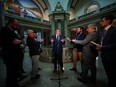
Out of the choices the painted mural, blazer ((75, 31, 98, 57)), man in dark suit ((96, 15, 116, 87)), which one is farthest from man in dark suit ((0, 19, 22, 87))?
the painted mural

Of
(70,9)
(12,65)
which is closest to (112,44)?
(12,65)

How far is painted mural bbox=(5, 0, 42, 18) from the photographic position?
49.9 feet

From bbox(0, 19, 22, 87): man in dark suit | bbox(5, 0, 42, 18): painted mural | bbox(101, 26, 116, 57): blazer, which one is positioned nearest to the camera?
bbox(101, 26, 116, 57): blazer

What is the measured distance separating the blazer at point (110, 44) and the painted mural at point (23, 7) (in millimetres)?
15331

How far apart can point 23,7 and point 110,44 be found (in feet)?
55.8

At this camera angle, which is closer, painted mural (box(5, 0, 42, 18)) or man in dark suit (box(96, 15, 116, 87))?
man in dark suit (box(96, 15, 116, 87))

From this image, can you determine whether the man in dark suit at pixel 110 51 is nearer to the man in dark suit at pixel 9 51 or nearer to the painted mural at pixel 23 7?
the man in dark suit at pixel 9 51

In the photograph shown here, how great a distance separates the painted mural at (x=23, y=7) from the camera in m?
15.2

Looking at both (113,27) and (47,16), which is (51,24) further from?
(113,27)

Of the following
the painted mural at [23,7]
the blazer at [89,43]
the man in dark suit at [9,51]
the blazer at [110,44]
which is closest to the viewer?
the blazer at [110,44]

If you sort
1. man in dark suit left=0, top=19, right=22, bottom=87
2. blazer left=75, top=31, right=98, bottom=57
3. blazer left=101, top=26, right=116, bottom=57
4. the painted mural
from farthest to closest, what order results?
the painted mural → blazer left=75, top=31, right=98, bottom=57 → man in dark suit left=0, top=19, right=22, bottom=87 → blazer left=101, top=26, right=116, bottom=57

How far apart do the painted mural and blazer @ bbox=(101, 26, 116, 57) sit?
1533cm

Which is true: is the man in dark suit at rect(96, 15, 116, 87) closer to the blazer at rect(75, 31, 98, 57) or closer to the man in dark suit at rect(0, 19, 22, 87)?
the blazer at rect(75, 31, 98, 57)

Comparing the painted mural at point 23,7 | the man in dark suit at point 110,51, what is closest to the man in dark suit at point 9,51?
the man in dark suit at point 110,51
